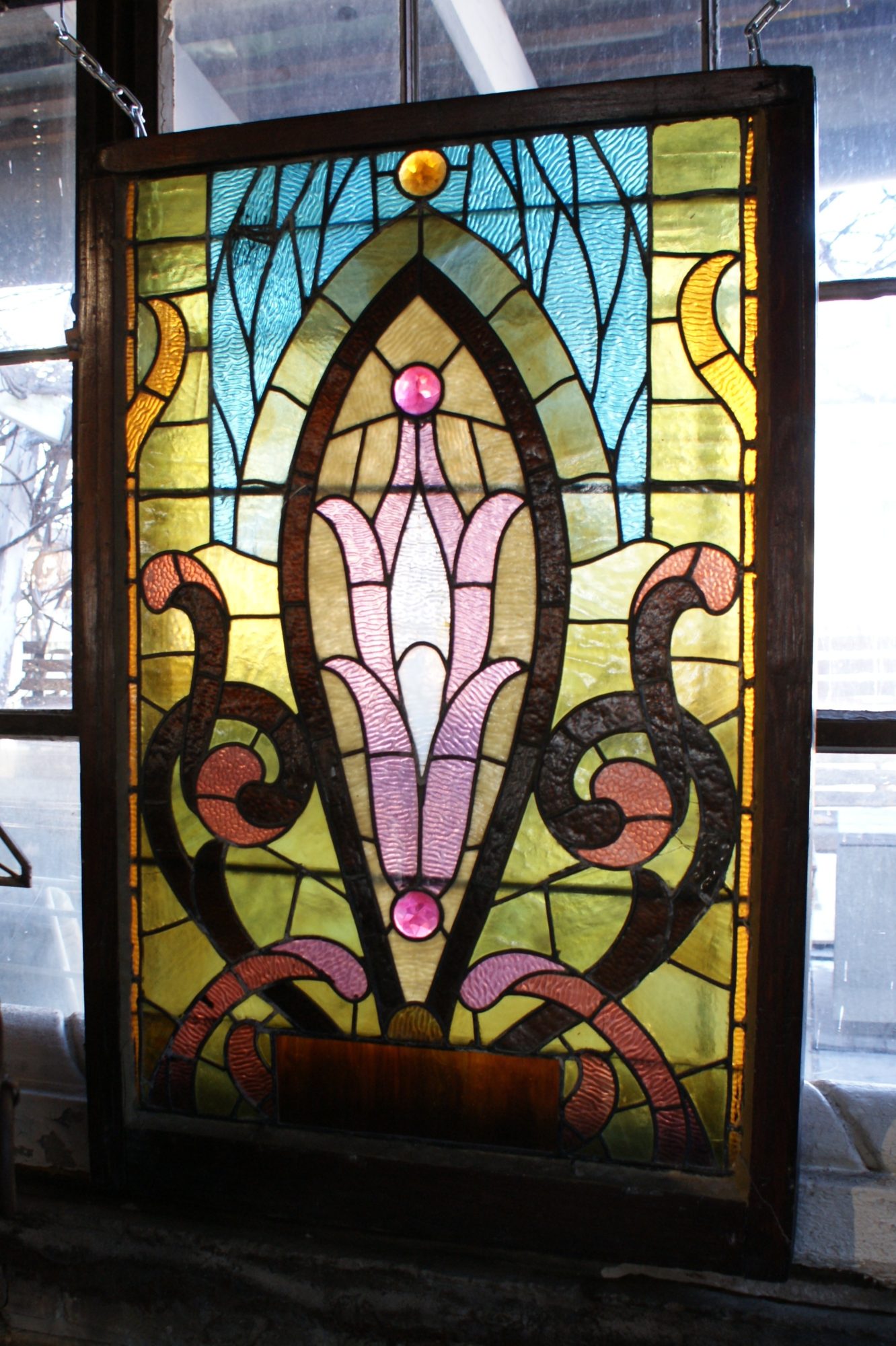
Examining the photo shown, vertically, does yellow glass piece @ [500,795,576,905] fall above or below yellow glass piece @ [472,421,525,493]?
below

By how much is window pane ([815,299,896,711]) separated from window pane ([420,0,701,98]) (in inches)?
17.0

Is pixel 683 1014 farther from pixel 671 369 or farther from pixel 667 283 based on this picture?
pixel 667 283

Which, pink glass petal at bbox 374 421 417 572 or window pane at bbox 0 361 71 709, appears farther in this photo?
window pane at bbox 0 361 71 709

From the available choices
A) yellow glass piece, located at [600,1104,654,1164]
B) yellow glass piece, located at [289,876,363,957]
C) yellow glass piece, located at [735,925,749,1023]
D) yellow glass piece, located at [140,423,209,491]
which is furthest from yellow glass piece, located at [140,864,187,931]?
yellow glass piece, located at [735,925,749,1023]

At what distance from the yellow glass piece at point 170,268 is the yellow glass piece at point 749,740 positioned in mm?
926

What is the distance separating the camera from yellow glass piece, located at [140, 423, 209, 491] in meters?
1.40

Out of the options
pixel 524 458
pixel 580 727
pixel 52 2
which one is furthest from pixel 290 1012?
pixel 52 2

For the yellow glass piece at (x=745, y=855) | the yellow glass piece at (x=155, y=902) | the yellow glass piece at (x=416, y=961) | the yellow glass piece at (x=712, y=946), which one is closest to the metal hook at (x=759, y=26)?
the yellow glass piece at (x=745, y=855)

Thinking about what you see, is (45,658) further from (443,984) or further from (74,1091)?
(443,984)

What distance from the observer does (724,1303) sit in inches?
50.7

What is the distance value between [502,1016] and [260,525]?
2.44 feet

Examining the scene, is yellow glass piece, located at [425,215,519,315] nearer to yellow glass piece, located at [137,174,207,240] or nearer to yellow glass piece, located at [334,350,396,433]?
yellow glass piece, located at [334,350,396,433]

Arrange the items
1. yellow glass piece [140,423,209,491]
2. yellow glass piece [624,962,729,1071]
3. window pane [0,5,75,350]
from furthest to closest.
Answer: window pane [0,5,75,350]
yellow glass piece [140,423,209,491]
yellow glass piece [624,962,729,1071]

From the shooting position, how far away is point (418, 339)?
1338 millimetres
